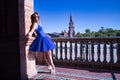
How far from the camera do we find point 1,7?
11.3ft

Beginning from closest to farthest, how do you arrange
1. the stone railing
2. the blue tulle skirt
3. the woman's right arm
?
the woman's right arm → the blue tulle skirt → the stone railing

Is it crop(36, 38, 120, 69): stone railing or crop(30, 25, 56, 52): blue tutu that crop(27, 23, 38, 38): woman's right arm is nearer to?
crop(30, 25, 56, 52): blue tutu

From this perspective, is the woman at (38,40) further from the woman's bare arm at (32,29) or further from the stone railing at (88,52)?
the stone railing at (88,52)

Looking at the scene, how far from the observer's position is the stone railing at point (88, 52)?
477 cm

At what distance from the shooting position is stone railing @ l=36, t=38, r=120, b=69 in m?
4.77

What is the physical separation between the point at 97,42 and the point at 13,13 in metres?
2.77

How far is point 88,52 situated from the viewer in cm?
509

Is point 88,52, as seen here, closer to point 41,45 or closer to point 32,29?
point 41,45

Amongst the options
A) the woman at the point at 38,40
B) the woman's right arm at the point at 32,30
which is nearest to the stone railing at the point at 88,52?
the woman at the point at 38,40

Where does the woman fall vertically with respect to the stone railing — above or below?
above

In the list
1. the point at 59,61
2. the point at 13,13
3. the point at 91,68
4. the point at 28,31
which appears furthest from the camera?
the point at 59,61

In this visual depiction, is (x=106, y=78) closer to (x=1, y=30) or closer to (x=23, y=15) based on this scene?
(x=23, y=15)

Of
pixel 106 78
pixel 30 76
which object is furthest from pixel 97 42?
pixel 30 76

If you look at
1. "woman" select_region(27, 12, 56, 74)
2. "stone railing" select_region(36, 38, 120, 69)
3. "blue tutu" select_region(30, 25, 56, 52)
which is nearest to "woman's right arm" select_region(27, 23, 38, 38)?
"woman" select_region(27, 12, 56, 74)
